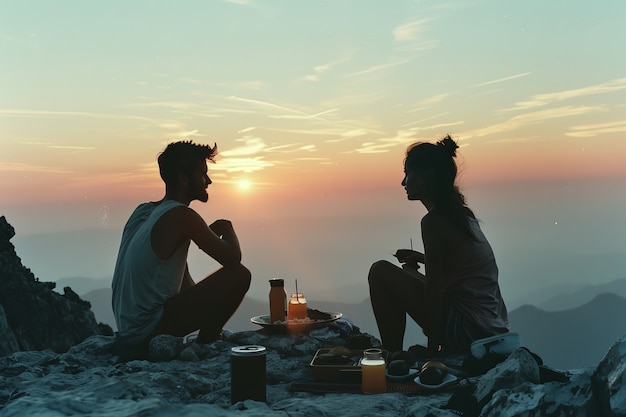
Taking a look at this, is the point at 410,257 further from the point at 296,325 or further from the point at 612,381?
the point at 612,381

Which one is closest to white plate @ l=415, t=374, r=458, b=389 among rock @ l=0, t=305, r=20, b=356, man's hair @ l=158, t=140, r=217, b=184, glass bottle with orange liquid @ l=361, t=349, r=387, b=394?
glass bottle with orange liquid @ l=361, t=349, r=387, b=394

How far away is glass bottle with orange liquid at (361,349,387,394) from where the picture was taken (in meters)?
4.11

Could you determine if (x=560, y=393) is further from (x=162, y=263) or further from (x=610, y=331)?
(x=610, y=331)

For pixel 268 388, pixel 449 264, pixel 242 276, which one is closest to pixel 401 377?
pixel 268 388

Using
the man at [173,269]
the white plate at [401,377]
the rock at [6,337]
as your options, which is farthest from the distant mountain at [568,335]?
the white plate at [401,377]

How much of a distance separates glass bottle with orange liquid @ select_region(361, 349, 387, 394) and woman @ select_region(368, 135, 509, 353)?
138 centimetres

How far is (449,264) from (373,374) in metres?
1.59

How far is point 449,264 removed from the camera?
17.5 feet

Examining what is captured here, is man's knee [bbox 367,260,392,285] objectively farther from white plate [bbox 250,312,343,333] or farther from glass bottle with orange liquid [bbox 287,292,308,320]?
glass bottle with orange liquid [bbox 287,292,308,320]

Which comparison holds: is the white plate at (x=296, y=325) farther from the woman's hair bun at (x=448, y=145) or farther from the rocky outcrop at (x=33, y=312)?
the rocky outcrop at (x=33, y=312)

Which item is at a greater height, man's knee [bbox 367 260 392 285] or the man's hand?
the man's hand

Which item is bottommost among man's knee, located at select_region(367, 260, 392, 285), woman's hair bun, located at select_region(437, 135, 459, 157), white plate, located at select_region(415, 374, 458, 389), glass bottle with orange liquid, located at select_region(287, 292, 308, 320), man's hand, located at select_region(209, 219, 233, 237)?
white plate, located at select_region(415, 374, 458, 389)

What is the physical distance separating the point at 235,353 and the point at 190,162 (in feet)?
Answer: 8.78

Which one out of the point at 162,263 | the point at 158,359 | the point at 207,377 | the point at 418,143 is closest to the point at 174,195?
the point at 162,263
